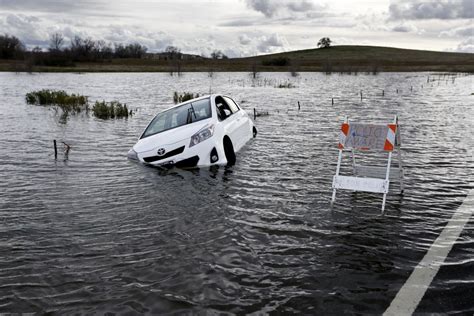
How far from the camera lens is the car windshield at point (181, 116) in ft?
37.6

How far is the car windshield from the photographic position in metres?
11.5

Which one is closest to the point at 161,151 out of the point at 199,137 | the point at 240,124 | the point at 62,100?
the point at 199,137

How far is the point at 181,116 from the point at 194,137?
1.43 m

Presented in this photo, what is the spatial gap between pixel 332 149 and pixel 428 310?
9251 millimetres

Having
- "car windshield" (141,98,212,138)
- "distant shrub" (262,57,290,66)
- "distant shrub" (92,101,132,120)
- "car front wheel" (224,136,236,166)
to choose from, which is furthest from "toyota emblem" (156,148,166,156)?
"distant shrub" (262,57,290,66)

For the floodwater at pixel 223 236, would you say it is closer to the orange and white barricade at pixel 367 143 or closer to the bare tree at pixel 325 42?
the orange and white barricade at pixel 367 143

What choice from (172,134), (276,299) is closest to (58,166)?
(172,134)

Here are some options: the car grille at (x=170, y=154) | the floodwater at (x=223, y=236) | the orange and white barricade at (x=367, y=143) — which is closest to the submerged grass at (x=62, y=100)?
the floodwater at (x=223, y=236)

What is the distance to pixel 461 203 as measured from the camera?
25.3ft

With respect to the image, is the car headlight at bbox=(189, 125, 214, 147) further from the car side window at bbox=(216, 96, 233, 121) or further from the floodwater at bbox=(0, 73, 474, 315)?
the car side window at bbox=(216, 96, 233, 121)

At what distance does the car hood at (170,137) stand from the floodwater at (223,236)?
563 mm

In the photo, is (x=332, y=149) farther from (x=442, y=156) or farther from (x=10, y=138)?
(x=10, y=138)

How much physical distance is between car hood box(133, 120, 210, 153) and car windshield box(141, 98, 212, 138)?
32 cm

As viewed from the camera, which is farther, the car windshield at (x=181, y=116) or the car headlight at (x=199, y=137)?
the car windshield at (x=181, y=116)
